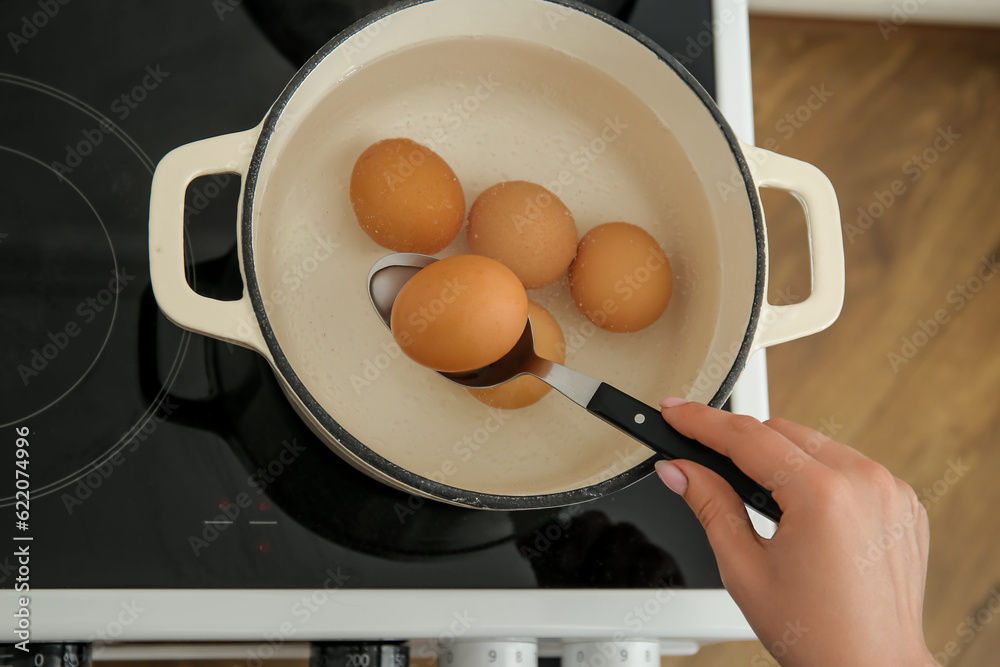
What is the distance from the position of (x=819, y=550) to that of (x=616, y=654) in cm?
22

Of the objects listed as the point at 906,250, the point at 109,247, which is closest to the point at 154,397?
the point at 109,247

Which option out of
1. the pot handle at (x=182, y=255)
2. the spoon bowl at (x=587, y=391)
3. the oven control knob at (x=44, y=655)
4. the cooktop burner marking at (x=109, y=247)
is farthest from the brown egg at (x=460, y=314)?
the oven control knob at (x=44, y=655)

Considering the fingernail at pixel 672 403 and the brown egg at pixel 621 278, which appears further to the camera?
the brown egg at pixel 621 278

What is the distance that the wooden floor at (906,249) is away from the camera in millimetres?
1035

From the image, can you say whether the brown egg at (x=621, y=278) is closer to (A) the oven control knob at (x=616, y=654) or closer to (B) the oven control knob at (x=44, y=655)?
(A) the oven control knob at (x=616, y=654)

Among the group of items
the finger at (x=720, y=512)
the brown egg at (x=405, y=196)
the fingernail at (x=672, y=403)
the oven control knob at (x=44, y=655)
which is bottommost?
the oven control knob at (x=44, y=655)

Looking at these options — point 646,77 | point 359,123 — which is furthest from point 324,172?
point 646,77

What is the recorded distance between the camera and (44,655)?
55 centimetres

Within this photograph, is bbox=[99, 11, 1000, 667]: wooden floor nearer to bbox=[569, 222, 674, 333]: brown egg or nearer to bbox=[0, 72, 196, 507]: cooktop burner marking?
bbox=[569, 222, 674, 333]: brown egg

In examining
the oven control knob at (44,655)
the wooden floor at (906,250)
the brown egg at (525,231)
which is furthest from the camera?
the wooden floor at (906,250)

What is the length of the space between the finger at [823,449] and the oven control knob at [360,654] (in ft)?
1.14

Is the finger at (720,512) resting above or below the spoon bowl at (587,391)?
below

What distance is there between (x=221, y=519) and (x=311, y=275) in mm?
224

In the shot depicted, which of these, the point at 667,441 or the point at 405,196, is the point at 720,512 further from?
the point at 405,196
